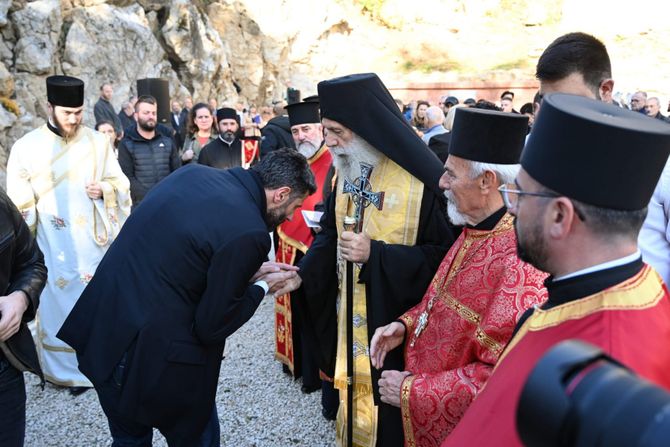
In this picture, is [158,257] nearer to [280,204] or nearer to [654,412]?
[280,204]

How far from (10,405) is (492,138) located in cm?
216

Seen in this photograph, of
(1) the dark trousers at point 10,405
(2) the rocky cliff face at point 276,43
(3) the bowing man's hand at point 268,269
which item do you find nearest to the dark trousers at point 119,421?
(1) the dark trousers at point 10,405

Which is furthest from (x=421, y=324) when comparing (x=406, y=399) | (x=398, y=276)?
(x=398, y=276)

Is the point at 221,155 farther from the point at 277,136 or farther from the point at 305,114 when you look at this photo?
the point at 305,114

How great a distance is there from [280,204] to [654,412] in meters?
2.08

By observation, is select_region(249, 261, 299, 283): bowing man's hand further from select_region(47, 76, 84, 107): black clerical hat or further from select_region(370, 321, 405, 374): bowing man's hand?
select_region(47, 76, 84, 107): black clerical hat

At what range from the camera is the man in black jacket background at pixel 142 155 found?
18.6 feet

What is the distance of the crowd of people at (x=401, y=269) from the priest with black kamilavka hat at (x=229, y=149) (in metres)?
2.99

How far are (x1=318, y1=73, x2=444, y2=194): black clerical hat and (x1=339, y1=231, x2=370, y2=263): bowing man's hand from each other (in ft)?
1.54

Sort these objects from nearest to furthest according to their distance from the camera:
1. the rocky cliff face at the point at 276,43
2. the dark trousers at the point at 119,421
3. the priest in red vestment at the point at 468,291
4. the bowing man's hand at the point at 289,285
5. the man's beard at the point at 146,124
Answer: the priest in red vestment at the point at 468,291 < the dark trousers at the point at 119,421 < the bowing man's hand at the point at 289,285 < the man's beard at the point at 146,124 < the rocky cliff face at the point at 276,43

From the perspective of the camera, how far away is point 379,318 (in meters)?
2.64

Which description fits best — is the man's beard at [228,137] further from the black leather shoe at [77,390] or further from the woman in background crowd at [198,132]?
the black leather shoe at [77,390]

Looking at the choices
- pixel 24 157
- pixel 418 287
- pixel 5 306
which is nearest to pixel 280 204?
pixel 418 287

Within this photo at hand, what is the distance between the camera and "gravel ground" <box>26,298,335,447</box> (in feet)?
11.9
